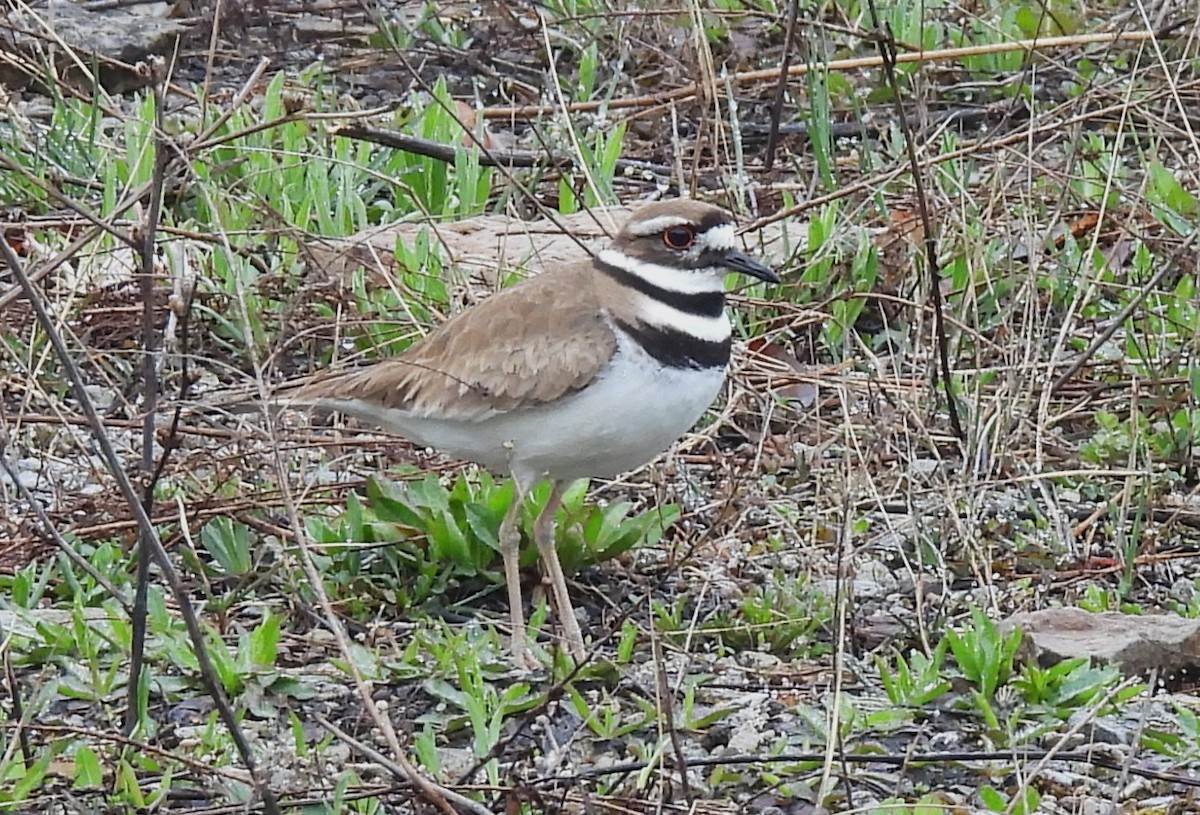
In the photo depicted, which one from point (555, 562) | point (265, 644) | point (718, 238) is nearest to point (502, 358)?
point (555, 562)

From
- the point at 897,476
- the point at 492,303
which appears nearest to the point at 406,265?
the point at 492,303

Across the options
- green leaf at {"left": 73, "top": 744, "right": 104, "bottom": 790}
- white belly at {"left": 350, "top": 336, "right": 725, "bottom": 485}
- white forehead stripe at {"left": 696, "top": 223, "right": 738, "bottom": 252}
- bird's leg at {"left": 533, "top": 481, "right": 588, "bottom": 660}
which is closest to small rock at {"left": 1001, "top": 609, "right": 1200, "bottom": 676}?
white belly at {"left": 350, "top": 336, "right": 725, "bottom": 485}

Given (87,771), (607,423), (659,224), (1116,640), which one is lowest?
(1116,640)

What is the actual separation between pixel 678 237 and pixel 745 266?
173 mm

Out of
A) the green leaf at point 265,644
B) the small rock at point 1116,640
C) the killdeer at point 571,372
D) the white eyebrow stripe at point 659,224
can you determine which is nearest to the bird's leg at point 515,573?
the killdeer at point 571,372

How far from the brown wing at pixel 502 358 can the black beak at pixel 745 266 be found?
12.4 inches

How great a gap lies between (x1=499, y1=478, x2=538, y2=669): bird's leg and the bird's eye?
0.66 meters

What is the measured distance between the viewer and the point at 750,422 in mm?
5379

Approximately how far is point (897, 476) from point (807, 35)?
88.8 inches

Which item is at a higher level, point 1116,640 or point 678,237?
point 678,237

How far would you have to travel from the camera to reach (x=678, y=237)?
4.44 meters

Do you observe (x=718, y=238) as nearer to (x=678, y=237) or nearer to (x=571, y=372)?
(x=678, y=237)

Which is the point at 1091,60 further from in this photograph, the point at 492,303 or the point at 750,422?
the point at 492,303

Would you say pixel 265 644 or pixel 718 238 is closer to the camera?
pixel 265 644
